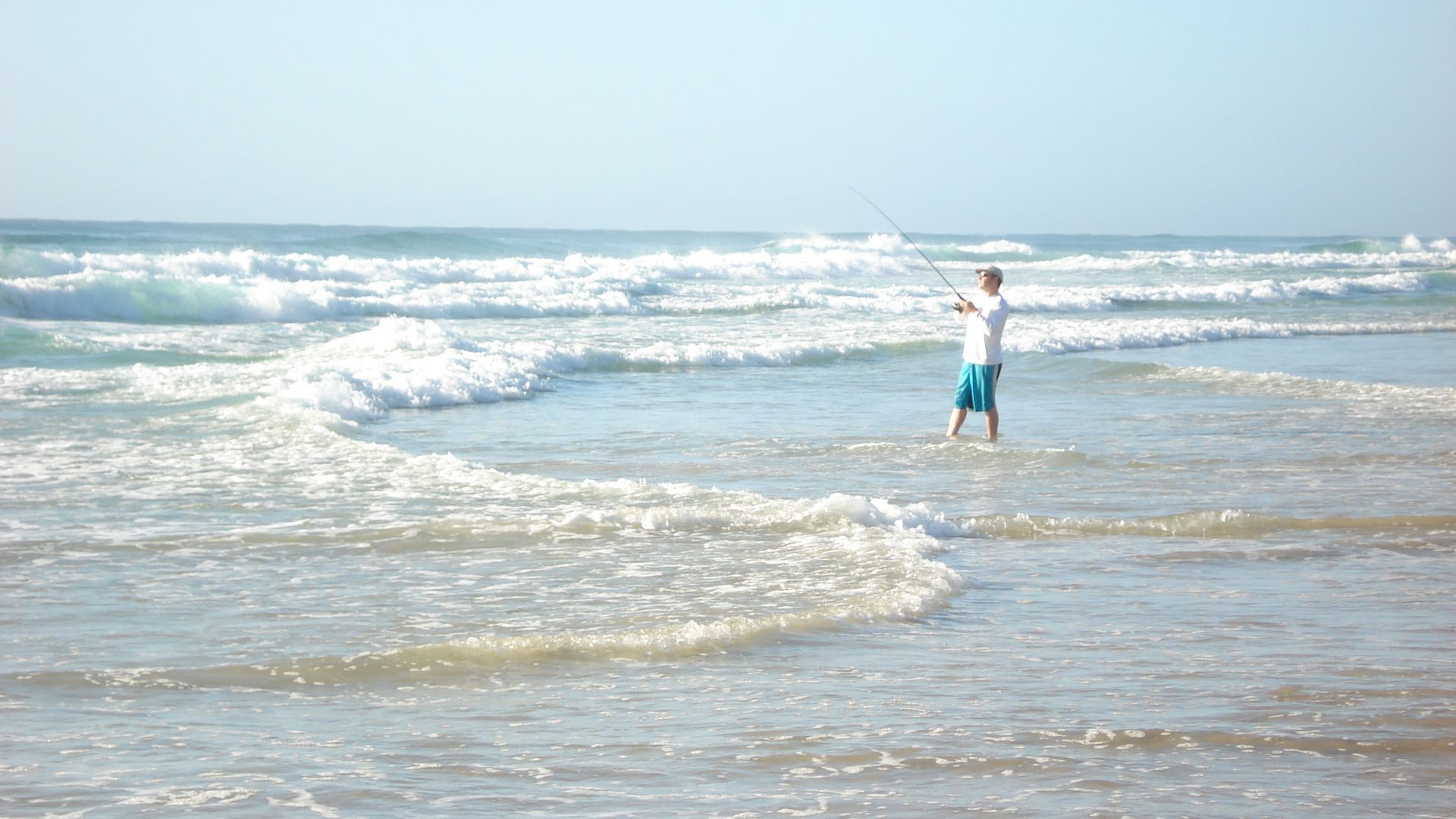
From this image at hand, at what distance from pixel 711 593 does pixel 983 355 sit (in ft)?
17.4

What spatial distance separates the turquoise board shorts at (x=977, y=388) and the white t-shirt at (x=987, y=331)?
0.21 feet

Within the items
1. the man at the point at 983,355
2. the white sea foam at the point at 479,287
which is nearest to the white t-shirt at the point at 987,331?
the man at the point at 983,355

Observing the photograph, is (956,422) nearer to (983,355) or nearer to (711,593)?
(983,355)

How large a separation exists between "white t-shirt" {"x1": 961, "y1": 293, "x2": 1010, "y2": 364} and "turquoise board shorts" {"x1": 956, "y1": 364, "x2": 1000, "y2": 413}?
2.5 inches

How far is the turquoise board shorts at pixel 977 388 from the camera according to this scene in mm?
10023

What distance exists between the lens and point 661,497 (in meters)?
7.33

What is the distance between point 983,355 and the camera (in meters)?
10.2

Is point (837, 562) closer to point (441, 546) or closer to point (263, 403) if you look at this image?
point (441, 546)

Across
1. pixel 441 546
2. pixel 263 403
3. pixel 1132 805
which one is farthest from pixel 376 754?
pixel 263 403

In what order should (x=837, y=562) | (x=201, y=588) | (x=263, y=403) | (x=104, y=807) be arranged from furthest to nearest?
(x=263, y=403) < (x=837, y=562) < (x=201, y=588) < (x=104, y=807)

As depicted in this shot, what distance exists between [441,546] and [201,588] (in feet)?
3.72

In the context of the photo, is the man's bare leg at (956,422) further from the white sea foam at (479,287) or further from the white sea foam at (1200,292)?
the white sea foam at (1200,292)

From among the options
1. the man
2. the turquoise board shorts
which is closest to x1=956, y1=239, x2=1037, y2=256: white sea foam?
the man

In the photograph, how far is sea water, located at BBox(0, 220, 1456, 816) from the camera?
3492mm
